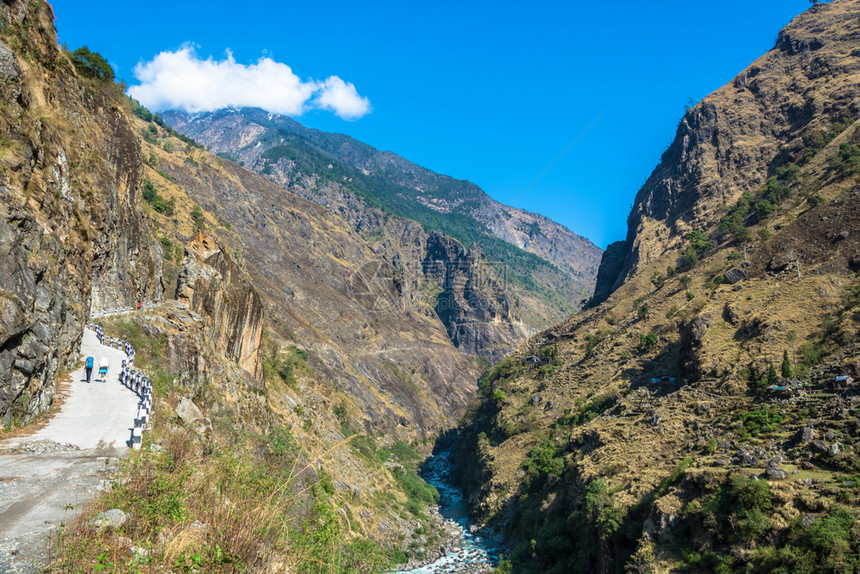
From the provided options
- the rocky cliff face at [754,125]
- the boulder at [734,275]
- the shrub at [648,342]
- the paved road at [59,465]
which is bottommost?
the paved road at [59,465]

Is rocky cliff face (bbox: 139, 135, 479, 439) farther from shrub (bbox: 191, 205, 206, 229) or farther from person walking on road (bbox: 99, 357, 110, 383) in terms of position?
person walking on road (bbox: 99, 357, 110, 383)

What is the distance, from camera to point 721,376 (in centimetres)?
3828

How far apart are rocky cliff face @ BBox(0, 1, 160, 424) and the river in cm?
3022

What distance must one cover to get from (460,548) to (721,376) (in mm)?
30827

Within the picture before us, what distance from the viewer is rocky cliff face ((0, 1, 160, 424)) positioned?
45.3ft

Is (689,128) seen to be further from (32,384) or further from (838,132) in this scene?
(32,384)

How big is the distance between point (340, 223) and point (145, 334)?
134m

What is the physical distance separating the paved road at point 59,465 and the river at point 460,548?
29.1m

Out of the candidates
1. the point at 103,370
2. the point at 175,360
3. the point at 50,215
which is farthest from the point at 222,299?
the point at 103,370

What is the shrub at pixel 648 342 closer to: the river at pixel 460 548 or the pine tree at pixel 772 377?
the pine tree at pixel 772 377

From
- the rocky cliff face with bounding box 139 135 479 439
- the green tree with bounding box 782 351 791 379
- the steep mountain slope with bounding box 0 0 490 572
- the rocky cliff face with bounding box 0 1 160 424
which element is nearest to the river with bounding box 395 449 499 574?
the steep mountain slope with bounding box 0 0 490 572

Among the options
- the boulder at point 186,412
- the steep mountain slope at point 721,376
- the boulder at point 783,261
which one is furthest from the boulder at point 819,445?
the boulder at point 186,412

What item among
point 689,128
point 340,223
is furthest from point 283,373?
point 340,223

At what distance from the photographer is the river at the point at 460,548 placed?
4481 centimetres
